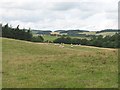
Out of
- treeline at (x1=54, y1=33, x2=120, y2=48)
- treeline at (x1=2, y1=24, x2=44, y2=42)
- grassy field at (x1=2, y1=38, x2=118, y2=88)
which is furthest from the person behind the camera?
treeline at (x1=2, y1=24, x2=44, y2=42)

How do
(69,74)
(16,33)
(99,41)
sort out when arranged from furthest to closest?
1. (16,33)
2. (99,41)
3. (69,74)

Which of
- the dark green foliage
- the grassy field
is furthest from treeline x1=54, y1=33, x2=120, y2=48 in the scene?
the grassy field

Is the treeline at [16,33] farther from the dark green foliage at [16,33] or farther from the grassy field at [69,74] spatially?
the grassy field at [69,74]

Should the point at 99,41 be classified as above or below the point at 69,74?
below

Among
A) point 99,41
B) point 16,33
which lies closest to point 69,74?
point 99,41

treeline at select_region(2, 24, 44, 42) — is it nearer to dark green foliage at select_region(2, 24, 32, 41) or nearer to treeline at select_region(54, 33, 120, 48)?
dark green foliage at select_region(2, 24, 32, 41)

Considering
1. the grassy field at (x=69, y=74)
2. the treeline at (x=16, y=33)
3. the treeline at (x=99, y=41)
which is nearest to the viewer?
the grassy field at (x=69, y=74)

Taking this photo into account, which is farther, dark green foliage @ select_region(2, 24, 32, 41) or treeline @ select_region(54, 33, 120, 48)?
dark green foliage @ select_region(2, 24, 32, 41)

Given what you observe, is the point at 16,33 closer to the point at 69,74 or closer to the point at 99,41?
the point at 99,41

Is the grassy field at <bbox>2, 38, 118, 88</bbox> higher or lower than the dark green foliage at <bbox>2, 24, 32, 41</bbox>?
lower

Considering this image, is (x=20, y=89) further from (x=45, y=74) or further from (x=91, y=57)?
(x=91, y=57)

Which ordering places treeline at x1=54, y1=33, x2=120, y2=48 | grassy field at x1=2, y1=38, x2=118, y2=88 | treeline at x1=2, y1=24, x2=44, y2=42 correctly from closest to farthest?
1. grassy field at x1=2, y1=38, x2=118, y2=88
2. treeline at x1=54, y1=33, x2=120, y2=48
3. treeline at x1=2, y1=24, x2=44, y2=42

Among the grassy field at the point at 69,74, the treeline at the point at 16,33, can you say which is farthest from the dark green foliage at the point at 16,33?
the grassy field at the point at 69,74

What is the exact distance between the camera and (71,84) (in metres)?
15.0
